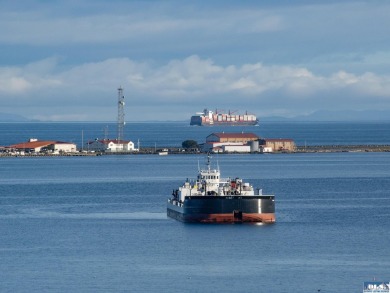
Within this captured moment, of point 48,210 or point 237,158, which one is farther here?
point 237,158

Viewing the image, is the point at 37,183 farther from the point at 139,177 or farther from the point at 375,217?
the point at 375,217

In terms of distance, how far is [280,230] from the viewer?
58.4 meters

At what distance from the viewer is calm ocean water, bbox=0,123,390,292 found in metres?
42.8

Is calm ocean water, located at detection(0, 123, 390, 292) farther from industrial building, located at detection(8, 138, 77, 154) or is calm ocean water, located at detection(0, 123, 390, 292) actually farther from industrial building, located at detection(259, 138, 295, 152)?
industrial building, located at detection(259, 138, 295, 152)

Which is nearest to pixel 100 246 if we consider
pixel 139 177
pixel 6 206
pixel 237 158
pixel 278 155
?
pixel 6 206

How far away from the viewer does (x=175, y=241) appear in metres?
54.2

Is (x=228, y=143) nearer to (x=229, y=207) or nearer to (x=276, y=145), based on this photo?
(x=276, y=145)

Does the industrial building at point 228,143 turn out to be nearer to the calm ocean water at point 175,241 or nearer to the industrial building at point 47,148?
the industrial building at point 47,148

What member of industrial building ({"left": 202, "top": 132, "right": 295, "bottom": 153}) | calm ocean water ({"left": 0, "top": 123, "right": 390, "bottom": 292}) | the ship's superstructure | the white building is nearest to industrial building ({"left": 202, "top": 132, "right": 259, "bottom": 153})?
industrial building ({"left": 202, "top": 132, "right": 295, "bottom": 153})

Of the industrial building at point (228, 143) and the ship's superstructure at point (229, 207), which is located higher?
the industrial building at point (228, 143)

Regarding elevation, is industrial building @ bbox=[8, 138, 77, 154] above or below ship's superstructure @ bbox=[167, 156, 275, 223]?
above

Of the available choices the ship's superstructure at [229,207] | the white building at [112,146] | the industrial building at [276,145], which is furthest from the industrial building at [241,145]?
the ship's superstructure at [229,207]

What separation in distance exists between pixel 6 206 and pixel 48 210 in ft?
14.5

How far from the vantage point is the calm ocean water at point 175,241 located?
42.8m
